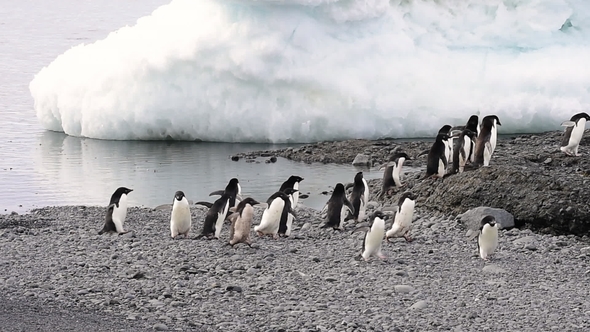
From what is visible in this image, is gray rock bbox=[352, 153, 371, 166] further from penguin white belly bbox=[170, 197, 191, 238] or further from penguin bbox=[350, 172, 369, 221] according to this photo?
penguin white belly bbox=[170, 197, 191, 238]

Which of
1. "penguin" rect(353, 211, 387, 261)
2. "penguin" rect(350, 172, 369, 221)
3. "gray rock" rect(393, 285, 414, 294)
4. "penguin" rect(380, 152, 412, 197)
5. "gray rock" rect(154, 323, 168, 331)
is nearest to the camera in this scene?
"gray rock" rect(154, 323, 168, 331)

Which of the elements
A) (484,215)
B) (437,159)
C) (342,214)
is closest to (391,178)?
(437,159)

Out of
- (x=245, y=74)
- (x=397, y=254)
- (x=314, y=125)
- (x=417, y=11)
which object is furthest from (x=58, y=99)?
(x=397, y=254)

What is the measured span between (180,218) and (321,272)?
7.25 feet

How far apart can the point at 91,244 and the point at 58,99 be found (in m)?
9.33

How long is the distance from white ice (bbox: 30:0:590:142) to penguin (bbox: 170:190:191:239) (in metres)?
7.27

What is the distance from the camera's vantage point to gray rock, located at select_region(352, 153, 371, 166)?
49.6ft

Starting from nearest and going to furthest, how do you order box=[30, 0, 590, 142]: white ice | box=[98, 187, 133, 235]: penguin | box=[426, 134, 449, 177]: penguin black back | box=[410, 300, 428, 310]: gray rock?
box=[410, 300, 428, 310]: gray rock
box=[98, 187, 133, 235]: penguin
box=[426, 134, 449, 177]: penguin black back
box=[30, 0, 590, 142]: white ice

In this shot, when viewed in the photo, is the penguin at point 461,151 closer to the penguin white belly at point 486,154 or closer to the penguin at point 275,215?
the penguin white belly at point 486,154

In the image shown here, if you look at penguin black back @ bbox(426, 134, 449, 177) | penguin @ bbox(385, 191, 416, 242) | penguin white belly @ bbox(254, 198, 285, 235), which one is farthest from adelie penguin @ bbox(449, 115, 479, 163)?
penguin white belly @ bbox(254, 198, 285, 235)

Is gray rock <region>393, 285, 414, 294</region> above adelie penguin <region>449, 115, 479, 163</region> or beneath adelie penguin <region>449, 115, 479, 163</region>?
beneath

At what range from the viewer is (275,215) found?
30.7 feet

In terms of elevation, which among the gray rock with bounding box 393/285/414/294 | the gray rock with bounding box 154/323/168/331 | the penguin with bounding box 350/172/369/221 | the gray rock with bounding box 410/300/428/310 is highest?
the penguin with bounding box 350/172/369/221

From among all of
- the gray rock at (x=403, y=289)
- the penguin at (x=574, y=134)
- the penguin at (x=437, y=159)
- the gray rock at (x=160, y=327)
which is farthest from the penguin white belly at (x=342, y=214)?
the penguin at (x=574, y=134)
